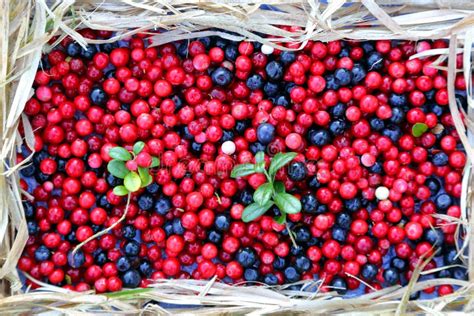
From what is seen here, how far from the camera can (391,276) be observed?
1469 mm

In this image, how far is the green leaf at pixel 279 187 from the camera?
4.61 feet

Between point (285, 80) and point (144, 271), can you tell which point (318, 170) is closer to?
point (285, 80)

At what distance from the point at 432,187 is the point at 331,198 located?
0.98 ft

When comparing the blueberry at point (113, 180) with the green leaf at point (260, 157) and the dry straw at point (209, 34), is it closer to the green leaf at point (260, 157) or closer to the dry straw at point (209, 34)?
the dry straw at point (209, 34)

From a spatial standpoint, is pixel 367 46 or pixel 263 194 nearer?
pixel 263 194

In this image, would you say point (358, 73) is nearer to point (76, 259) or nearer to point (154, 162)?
point (154, 162)

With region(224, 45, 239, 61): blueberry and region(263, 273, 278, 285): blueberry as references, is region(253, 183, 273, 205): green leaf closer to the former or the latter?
region(263, 273, 278, 285): blueberry

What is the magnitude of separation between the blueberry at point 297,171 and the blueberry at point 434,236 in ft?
1.30

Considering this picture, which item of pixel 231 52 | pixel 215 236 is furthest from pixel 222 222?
pixel 231 52

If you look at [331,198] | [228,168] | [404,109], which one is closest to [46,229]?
[228,168]

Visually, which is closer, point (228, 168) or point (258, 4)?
point (258, 4)

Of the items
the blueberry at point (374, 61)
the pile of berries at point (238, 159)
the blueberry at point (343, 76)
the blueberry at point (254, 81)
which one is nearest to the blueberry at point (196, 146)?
the pile of berries at point (238, 159)

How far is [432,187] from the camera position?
1.51m

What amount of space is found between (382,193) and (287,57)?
0.46 metres
